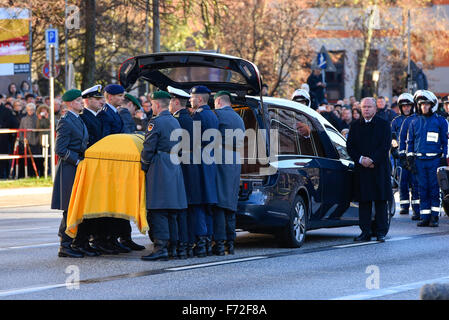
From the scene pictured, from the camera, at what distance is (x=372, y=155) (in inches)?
572

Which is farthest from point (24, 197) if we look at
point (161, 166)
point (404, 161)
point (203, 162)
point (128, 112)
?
point (161, 166)

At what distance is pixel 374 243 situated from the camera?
14273mm

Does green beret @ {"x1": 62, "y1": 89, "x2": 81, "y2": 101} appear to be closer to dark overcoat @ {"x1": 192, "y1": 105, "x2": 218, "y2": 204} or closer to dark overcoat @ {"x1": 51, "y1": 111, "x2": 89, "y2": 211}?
dark overcoat @ {"x1": 51, "y1": 111, "x2": 89, "y2": 211}

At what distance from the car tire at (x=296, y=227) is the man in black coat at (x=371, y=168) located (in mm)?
1155

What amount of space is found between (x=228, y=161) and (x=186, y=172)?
51cm

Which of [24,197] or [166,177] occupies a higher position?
[166,177]

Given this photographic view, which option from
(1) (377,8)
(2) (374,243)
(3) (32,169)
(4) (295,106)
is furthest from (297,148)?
(1) (377,8)

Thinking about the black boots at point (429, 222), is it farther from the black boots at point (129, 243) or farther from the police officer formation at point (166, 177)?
the black boots at point (129, 243)

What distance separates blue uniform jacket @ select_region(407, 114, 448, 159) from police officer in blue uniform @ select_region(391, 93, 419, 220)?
0.38 metres

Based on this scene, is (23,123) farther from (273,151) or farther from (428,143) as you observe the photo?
(273,151)

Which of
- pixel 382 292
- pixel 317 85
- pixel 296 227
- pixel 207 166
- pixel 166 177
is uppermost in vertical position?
pixel 317 85

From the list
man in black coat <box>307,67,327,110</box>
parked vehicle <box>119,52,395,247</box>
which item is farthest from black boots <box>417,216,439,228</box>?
man in black coat <box>307,67,327,110</box>

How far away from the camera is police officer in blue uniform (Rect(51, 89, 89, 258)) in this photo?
40.5 feet

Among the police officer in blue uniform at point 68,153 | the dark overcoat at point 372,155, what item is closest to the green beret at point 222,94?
the police officer in blue uniform at point 68,153
